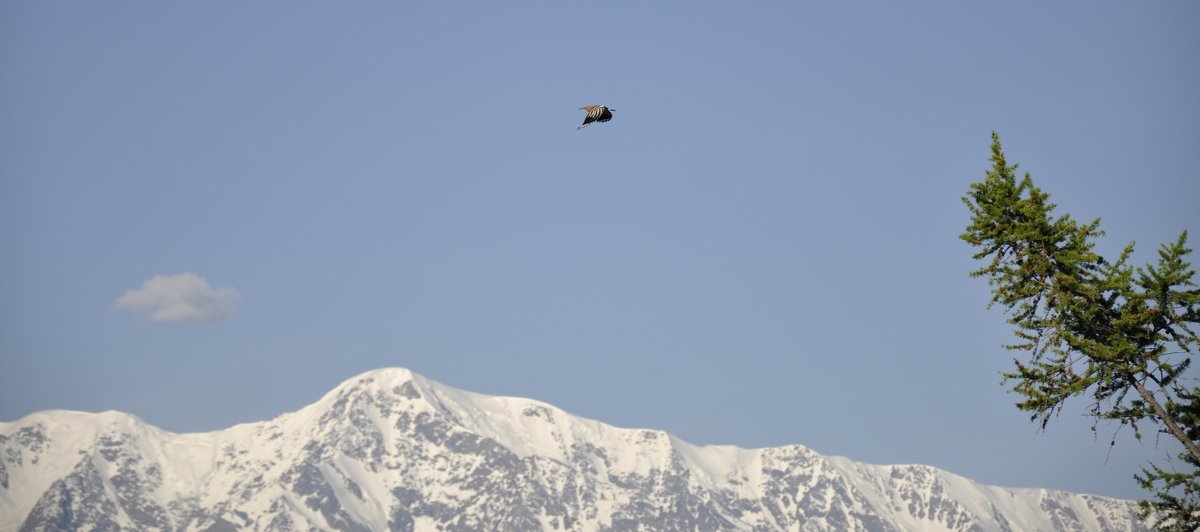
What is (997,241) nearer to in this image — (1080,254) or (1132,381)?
(1080,254)

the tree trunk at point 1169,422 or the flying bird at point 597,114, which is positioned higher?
the flying bird at point 597,114

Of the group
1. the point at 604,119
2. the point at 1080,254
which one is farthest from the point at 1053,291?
the point at 604,119

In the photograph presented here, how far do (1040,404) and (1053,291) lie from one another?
3385mm

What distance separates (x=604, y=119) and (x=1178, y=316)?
1866 cm

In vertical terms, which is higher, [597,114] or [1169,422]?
[597,114]

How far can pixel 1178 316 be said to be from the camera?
5159cm

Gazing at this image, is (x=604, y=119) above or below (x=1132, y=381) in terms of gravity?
above

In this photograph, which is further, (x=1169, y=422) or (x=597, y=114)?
(x=1169, y=422)

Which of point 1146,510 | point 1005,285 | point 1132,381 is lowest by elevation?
point 1146,510

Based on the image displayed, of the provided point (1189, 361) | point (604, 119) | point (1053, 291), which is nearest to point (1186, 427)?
point (1189, 361)

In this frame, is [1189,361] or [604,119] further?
[1189,361]

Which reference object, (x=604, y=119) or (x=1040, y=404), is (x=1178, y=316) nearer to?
(x=1040, y=404)

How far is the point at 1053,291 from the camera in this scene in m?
51.9

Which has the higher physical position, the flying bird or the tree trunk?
the flying bird
